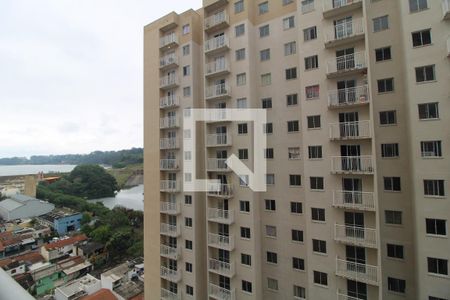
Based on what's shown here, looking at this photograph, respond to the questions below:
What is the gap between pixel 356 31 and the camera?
10195 millimetres

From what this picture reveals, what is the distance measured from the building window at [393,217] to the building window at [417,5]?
7875 millimetres

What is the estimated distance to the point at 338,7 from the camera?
10.4 m

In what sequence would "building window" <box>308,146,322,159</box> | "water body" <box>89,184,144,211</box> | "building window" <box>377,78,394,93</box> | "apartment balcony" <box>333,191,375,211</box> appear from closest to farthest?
"apartment balcony" <box>333,191,375,211</box> → "building window" <box>377,78,394,93</box> → "building window" <box>308,146,322,159</box> → "water body" <box>89,184,144,211</box>

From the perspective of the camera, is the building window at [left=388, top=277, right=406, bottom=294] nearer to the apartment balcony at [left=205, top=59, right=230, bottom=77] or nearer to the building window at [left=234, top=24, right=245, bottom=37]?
the apartment balcony at [left=205, top=59, right=230, bottom=77]

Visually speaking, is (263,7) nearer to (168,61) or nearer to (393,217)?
(168,61)

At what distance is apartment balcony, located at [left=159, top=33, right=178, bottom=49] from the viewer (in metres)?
14.9

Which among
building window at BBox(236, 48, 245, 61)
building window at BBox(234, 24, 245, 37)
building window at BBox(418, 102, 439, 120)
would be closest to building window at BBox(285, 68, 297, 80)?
building window at BBox(236, 48, 245, 61)

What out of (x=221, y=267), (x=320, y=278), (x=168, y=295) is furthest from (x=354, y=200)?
(x=168, y=295)

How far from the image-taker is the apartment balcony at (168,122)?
48.3ft

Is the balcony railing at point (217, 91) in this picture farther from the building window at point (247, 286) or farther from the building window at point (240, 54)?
the building window at point (247, 286)

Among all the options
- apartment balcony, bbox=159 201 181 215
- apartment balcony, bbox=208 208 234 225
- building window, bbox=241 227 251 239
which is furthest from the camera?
apartment balcony, bbox=159 201 181 215

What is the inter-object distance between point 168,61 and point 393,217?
14400 mm

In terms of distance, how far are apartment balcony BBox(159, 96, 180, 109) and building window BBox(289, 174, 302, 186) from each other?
7.96m

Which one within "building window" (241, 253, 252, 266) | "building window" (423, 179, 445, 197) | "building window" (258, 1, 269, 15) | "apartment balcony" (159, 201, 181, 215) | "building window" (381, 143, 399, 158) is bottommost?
"building window" (241, 253, 252, 266)
